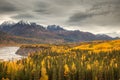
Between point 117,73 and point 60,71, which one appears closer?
point 60,71

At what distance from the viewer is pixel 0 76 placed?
145625 millimetres

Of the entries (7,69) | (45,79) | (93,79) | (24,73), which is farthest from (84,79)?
(7,69)

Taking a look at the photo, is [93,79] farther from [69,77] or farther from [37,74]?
[37,74]

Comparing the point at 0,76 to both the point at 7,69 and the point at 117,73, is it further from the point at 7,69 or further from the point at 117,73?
the point at 117,73

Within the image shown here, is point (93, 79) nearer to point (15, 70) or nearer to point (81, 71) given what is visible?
point (81, 71)

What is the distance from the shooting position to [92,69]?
538 ft

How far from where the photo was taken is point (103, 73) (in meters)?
167

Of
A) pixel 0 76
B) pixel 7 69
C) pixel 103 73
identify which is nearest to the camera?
pixel 0 76

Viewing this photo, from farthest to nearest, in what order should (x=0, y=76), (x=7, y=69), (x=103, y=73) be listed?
(x=103, y=73) < (x=7, y=69) < (x=0, y=76)

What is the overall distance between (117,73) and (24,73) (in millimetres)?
63352

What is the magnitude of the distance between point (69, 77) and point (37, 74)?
22.6 m

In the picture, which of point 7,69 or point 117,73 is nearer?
point 7,69

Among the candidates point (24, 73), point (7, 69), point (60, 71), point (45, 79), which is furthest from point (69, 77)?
point (7, 69)

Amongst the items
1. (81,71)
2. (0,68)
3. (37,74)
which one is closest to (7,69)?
(0,68)
